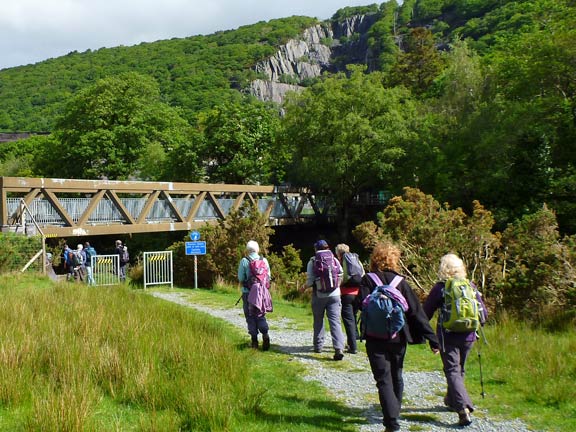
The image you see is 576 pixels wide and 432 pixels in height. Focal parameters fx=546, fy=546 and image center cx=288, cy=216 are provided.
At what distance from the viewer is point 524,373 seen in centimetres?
667

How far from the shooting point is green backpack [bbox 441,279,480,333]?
5133mm

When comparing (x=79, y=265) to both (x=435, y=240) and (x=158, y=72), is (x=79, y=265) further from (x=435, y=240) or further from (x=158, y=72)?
(x=158, y=72)

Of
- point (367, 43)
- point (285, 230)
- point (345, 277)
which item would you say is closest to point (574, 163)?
point (285, 230)

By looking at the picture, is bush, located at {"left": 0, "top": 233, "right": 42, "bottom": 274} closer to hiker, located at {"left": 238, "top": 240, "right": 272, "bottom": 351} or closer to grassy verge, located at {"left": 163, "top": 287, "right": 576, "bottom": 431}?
hiker, located at {"left": 238, "top": 240, "right": 272, "bottom": 351}

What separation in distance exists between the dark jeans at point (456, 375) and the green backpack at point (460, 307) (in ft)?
0.76

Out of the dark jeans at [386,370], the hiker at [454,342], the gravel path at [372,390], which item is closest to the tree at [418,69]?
the gravel path at [372,390]

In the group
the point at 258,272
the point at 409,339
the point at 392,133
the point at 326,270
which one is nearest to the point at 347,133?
the point at 392,133

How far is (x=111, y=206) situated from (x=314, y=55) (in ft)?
516

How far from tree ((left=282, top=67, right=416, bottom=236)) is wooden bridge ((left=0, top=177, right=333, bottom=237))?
3515 mm

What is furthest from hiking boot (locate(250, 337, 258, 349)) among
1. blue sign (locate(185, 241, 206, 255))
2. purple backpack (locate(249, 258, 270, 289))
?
blue sign (locate(185, 241, 206, 255))

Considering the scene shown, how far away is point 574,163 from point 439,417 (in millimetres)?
22577

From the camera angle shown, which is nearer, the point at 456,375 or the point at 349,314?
the point at 456,375

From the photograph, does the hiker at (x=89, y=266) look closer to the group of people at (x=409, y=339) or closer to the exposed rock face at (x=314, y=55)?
the group of people at (x=409, y=339)

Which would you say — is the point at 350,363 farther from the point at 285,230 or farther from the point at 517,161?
the point at 285,230
